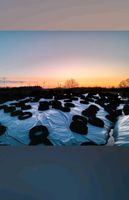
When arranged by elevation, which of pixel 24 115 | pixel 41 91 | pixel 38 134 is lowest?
pixel 38 134

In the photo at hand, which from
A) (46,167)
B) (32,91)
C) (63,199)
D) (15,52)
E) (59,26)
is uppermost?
(59,26)

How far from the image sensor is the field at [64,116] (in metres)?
2.44

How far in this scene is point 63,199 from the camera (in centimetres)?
246

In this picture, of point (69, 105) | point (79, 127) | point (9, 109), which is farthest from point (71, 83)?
point (9, 109)

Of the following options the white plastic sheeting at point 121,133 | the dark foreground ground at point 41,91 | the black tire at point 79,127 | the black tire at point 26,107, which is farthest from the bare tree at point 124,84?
the black tire at point 26,107

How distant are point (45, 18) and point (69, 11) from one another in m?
0.15

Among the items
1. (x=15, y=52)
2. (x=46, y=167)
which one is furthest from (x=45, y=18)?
(x=46, y=167)

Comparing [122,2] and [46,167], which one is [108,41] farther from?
[46,167]

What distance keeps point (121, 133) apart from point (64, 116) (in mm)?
348

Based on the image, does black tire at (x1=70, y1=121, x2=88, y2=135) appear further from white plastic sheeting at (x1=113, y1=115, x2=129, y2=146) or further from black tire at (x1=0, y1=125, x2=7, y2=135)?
black tire at (x1=0, y1=125, x2=7, y2=135)

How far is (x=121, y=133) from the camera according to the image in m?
2.43

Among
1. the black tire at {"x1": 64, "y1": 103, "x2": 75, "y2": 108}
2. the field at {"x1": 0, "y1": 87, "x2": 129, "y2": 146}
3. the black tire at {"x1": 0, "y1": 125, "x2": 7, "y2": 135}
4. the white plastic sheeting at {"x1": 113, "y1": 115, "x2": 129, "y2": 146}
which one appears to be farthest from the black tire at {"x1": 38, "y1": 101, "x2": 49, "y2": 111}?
the white plastic sheeting at {"x1": 113, "y1": 115, "x2": 129, "y2": 146}

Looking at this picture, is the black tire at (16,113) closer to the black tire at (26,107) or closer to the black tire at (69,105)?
the black tire at (26,107)

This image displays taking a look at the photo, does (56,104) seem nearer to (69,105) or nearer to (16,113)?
(69,105)
